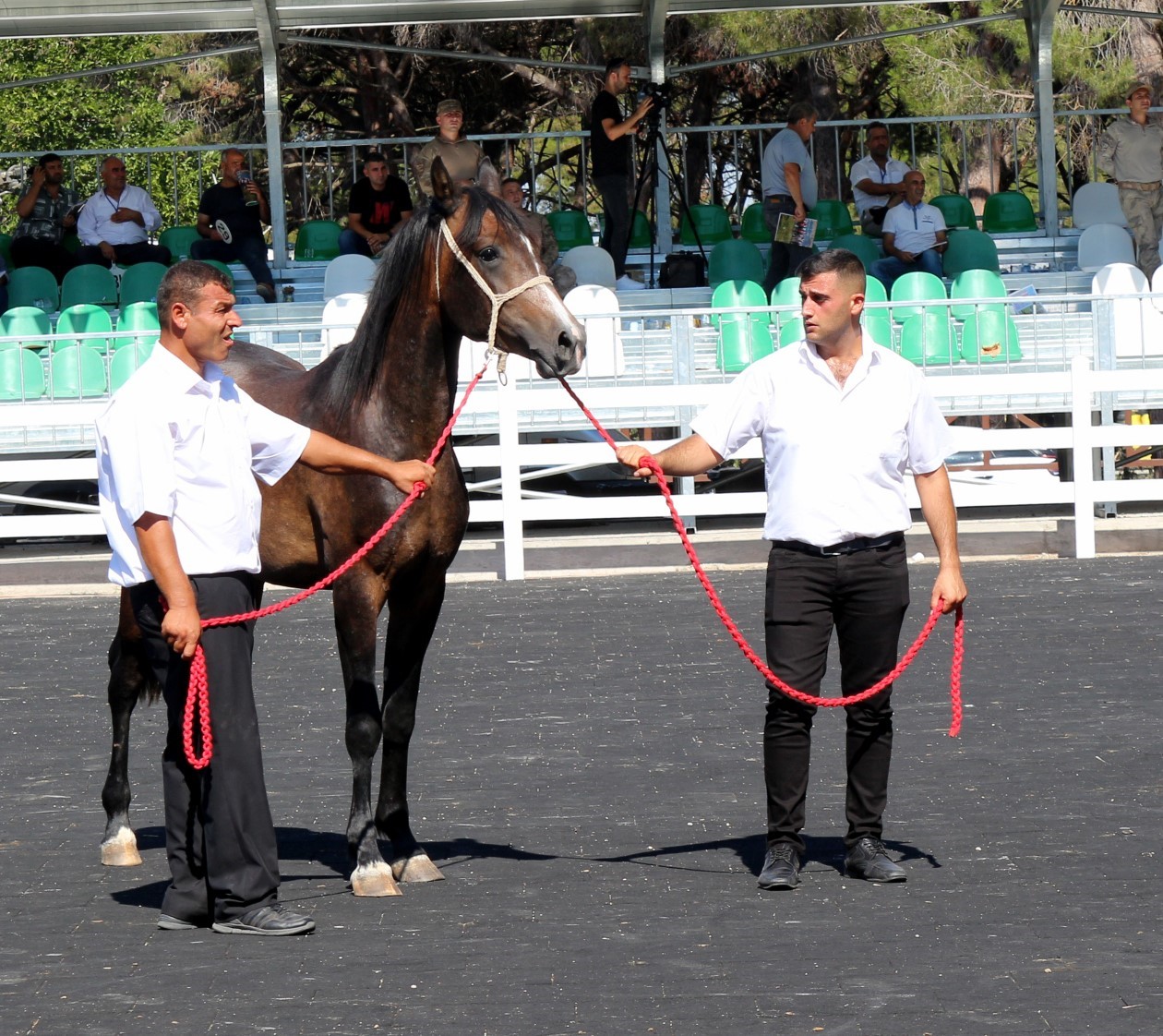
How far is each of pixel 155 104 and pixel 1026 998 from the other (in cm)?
4395

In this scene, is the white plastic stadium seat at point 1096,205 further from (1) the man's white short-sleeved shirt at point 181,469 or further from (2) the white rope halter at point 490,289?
(1) the man's white short-sleeved shirt at point 181,469

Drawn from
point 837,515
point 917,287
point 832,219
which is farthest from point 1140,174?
point 837,515

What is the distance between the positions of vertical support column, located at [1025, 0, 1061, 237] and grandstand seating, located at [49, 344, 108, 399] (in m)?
10.5

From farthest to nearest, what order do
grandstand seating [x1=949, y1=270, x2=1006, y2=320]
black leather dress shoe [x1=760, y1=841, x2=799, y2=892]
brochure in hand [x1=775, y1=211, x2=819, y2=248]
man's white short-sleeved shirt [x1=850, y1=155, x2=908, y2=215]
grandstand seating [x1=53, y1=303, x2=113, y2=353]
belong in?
man's white short-sleeved shirt [x1=850, y1=155, x2=908, y2=215] < brochure in hand [x1=775, y1=211, x2=819, y2=248] < grandstand seating [x1=949, y1=270, x2=1006, y2=320] < grandstand seating [x1=53, y1=303, x2=113, y2=353] < black leather dress shoe [x1=760, y1=841, x2=799, y2=892]

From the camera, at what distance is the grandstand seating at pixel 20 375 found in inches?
595

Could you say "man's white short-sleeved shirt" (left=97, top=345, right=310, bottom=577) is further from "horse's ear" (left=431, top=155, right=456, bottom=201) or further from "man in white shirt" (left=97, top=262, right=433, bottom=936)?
"horse's ear" (left=431, top=155, right=456, bottom=201)

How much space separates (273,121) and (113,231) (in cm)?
199

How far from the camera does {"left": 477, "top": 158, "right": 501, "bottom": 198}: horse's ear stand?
20.3ft

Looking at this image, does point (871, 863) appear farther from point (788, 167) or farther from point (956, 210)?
point (956, 210)

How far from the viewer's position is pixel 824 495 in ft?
19.3

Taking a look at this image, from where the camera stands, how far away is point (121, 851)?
20.9 feet

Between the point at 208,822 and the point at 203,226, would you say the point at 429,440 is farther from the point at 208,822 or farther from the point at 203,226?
the point at 203,226

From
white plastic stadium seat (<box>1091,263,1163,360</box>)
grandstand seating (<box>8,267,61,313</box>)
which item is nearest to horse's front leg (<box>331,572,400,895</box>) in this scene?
white plastic stadium seat (<box>1091,263,1163,360</box>)

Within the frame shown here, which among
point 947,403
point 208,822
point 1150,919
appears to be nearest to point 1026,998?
point 1150,919
